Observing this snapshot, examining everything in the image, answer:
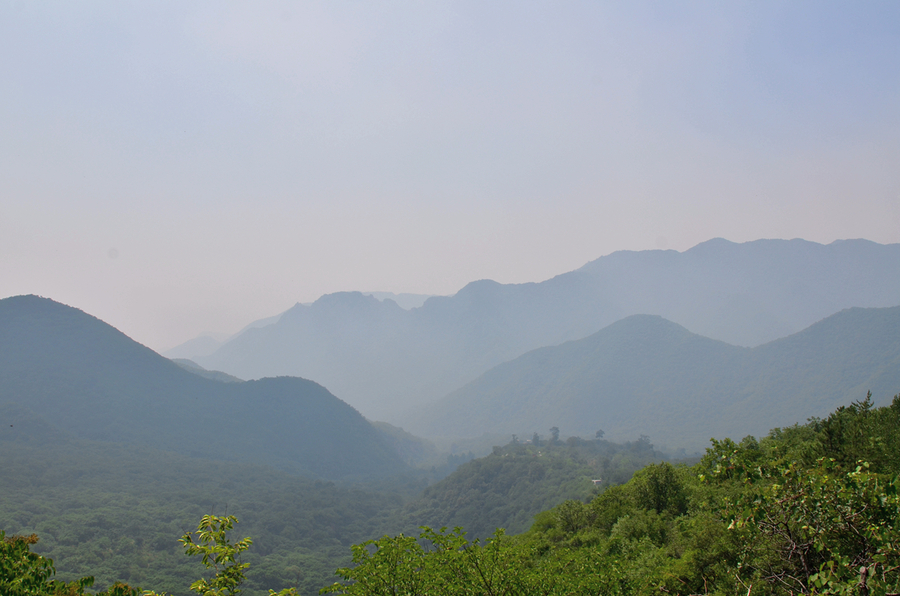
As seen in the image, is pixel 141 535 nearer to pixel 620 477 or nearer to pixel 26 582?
pixel 620 477

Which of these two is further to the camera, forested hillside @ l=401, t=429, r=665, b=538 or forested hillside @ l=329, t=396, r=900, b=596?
forested hillside @ l=401, t=429, r=665, b=538

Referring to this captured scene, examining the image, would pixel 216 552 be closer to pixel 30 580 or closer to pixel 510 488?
pixel 30 580

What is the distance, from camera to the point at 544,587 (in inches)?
531

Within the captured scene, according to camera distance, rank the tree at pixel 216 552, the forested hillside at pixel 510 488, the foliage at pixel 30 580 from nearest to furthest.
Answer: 1. the tree at pixel 216 552
2. the foliage at pixel 30 580
3. the forested hillside at pixel 510 488

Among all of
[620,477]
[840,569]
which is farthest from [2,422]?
[840,569]

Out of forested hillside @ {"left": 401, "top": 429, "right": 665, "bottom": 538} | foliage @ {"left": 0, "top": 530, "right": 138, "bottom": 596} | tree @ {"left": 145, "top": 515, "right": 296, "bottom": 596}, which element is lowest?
forested hillside @ {"left": 401, "top": 429, "right": 665, "bottom": 538}

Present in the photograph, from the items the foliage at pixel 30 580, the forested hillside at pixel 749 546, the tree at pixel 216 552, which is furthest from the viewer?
the foliage at pixel 30 580

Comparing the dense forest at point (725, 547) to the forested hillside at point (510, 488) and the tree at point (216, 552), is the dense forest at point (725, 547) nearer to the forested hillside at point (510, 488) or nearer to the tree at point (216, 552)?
the tree at point (216, 552)

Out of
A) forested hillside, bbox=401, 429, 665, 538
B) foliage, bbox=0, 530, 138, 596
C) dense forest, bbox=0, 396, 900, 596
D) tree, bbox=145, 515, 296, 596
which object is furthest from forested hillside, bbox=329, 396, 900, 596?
forested hillside, bbox=401, 429, 665, 538

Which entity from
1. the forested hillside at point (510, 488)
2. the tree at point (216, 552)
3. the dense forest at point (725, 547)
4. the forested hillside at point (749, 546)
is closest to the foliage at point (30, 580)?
the dense forest at point (725, 547)

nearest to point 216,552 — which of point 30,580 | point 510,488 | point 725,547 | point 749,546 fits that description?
point 30,580

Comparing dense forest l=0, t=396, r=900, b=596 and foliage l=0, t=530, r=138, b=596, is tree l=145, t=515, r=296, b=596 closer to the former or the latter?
dense forest l=0, t=396, r=900, b=596

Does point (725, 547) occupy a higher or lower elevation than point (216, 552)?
lower

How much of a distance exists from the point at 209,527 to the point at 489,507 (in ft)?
487
